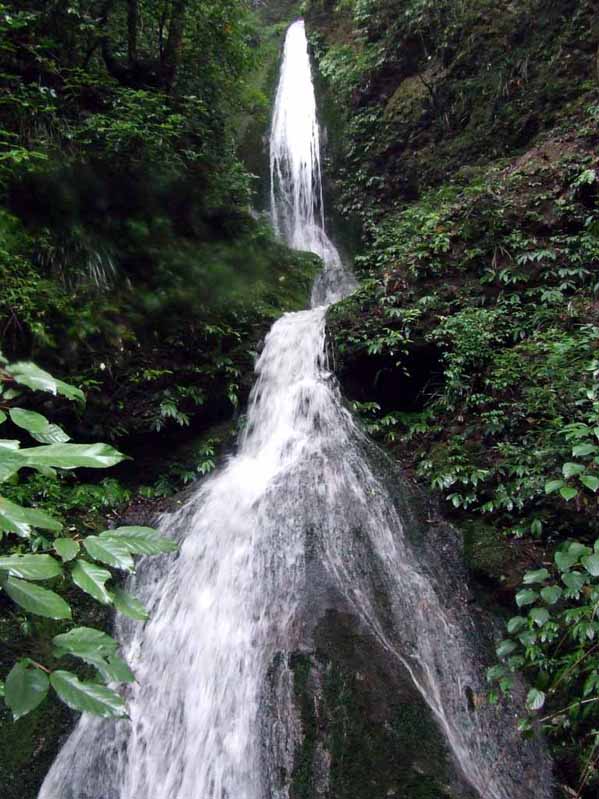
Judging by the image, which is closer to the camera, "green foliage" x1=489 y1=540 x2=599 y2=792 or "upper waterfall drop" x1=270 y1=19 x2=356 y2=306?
"green foliage" x1=489 y1=540 x2=599 y2=792

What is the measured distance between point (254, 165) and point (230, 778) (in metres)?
12.4

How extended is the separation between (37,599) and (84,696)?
0.19 meters

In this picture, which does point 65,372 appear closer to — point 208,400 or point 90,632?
point 208,400

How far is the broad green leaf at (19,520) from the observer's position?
0.92m

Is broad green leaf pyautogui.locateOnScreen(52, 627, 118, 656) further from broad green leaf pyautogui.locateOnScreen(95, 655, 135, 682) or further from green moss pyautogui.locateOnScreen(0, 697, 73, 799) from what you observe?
green moss pyautogui.locateOnScreen(0, 697, 73, 799)

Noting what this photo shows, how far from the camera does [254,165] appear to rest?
12.8 m

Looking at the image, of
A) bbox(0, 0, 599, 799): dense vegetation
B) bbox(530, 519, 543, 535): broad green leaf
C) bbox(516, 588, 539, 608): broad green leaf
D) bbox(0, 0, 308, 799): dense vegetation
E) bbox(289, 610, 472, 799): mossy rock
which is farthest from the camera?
bbox(0, 0, 308, 799): dense vegetation

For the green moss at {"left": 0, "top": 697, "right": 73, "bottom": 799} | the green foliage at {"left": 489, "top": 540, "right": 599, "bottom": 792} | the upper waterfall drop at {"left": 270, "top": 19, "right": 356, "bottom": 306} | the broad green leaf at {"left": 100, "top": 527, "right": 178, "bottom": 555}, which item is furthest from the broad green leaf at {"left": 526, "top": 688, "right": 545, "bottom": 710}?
the upper waterfall drop at {"left": 270, "top": 19, "right": 356, "bottom": 306}

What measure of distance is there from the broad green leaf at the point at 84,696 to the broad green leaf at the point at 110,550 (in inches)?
7.6

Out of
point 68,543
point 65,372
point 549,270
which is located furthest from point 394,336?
point 68,543

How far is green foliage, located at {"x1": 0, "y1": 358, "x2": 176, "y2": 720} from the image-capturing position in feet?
2.99

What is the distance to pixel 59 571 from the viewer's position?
3.12ft

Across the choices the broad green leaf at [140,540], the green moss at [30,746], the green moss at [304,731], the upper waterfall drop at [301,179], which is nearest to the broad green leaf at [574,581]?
the broad green leaf at [140,540]

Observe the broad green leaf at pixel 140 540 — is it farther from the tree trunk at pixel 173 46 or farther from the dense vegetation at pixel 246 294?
the tree trunk at pixel 173 46
